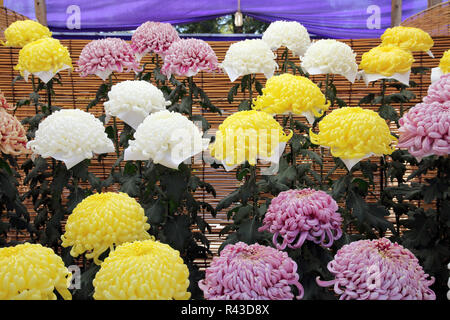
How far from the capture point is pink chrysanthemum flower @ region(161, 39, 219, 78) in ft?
5.95

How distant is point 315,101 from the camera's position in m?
1.55

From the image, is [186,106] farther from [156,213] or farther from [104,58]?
[156,213]

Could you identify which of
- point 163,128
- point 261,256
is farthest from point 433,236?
point 163,128

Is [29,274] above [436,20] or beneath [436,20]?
beneath

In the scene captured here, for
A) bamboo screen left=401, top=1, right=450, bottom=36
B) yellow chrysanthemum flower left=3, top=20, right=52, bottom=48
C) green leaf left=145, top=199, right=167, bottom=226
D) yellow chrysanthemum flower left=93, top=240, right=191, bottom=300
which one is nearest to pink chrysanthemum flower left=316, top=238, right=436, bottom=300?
yellow chrysanthemum flower left=93, top=240, right=191, bottom=300

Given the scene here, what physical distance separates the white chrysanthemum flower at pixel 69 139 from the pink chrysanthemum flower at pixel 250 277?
617mm

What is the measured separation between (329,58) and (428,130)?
618 mm

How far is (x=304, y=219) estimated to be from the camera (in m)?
1.15

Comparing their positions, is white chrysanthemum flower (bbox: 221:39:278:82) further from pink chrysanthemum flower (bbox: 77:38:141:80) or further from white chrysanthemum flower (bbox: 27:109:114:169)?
white chrysanthemum flower (bbox: 27:109:114:169)

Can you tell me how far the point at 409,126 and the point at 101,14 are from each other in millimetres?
3692

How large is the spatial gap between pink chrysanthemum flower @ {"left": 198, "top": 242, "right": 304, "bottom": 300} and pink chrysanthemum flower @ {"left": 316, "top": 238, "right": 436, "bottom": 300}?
11 centimetres

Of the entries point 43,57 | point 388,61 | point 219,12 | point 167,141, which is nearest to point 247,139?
point 167,141

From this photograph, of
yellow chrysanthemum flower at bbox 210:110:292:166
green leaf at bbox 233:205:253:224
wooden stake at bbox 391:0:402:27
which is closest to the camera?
yellow chrysanthemum flower at bbox 210:110:292:166
